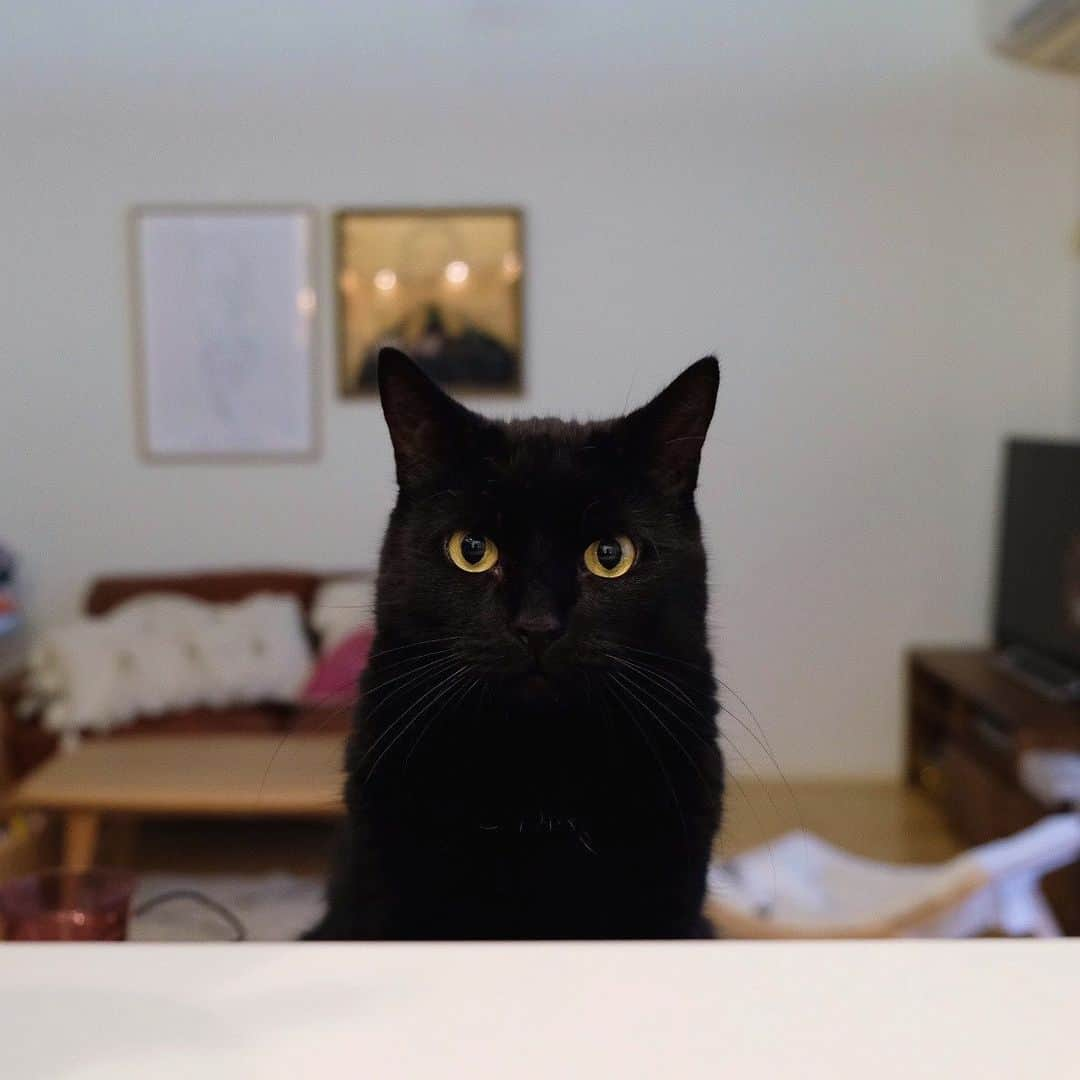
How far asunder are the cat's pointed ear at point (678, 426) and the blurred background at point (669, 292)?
0.01m

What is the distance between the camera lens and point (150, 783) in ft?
5.04

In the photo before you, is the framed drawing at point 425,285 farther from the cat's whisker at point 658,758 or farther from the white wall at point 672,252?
the cat's whisker at point 658,758

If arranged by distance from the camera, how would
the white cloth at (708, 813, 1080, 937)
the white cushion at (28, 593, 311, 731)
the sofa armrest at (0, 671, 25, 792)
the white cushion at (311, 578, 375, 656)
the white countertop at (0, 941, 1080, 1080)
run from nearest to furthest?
the white countertop at (0, 941, 1080, 1080)
the white cloth at (708, 813, 1080, 937)
the white cushion at (311, 578, 375, 656)
the sofa armrest at (0, 671, 25, 792)
the white cushion at (28, 593, 311, 731)

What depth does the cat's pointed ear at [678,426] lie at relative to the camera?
1.13 feet

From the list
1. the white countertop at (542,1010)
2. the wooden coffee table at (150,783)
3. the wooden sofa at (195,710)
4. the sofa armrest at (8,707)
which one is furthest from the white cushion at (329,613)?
the white countertop at (542,1010)

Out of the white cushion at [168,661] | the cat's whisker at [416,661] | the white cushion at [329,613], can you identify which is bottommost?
the white cushion at [168,661]

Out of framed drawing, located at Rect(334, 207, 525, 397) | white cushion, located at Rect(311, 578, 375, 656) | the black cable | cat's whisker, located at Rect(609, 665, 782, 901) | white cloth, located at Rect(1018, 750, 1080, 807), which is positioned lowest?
white cloth, located at Rect(1018, 750, 1080, 807)

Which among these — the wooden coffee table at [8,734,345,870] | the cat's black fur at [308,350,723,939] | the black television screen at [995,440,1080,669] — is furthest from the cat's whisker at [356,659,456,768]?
the black television screen at [995,440,1080,669]

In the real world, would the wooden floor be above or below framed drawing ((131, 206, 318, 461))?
below

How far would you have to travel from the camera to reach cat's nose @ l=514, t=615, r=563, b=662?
0.34 metres

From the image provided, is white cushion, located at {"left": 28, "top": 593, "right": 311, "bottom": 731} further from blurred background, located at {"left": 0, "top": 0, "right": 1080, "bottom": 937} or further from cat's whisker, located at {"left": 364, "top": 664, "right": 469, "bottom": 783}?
cat's whisker, located at {"left": 364, "top": 664, "right": 469, "bottom": 783}

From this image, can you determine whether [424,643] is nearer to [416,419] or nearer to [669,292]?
[416,419]

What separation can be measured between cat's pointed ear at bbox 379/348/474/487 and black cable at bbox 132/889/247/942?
20cm

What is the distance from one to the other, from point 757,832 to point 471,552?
16cm
